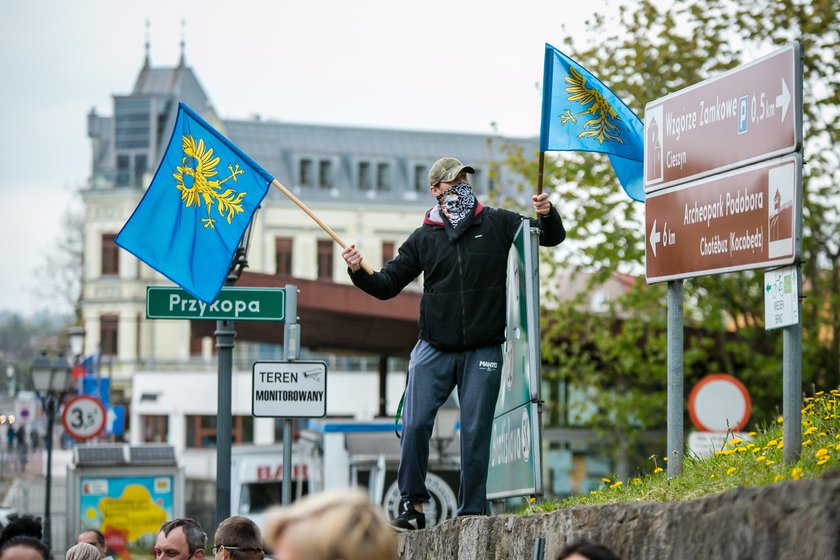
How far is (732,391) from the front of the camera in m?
16.9

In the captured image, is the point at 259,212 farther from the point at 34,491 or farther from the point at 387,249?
the point at 34,491

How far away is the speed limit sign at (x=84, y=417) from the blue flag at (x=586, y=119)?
1880 cm

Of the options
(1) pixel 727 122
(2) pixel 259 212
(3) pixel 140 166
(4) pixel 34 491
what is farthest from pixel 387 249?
(1) pixel 727 122

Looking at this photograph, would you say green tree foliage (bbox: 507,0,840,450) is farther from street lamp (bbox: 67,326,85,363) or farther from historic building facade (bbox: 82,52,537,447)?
historic building facade (bbox: 82,52,537,447)

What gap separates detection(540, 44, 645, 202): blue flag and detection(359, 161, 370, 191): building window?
67.4 metres

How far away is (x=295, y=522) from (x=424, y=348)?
526 centimetres

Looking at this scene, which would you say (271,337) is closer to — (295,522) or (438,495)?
(438,495)

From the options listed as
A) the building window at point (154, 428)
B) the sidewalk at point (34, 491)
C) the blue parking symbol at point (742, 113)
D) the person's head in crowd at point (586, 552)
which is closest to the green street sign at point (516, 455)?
the blue parking symbol at point (742, 113)

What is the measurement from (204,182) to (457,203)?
328 cm

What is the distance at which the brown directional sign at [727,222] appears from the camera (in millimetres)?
6680

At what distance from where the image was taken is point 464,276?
27.7ft

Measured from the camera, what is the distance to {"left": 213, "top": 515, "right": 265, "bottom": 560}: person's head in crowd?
707 cm

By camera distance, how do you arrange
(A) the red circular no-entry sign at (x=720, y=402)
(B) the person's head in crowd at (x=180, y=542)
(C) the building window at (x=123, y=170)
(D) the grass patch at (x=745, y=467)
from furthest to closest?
(C) the building window at (x=123, y=170)
(A) the red circular no-entry sign at (x=720, y=402)
(B) the person's head in crowd at (x=180, y=542)
(D) the grass patch at (x=745, y=467)

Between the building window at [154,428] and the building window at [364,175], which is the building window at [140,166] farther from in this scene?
the building window at [154,428]
